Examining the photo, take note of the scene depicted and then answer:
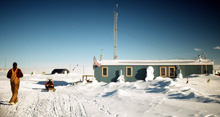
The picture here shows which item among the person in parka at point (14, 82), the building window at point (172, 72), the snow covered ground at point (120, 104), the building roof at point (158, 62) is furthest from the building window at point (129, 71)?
the person in parka at point (14, 82)

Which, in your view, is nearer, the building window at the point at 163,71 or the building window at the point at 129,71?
the building window at the point at 163,71

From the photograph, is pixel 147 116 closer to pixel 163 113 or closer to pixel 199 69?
pixel 163 113

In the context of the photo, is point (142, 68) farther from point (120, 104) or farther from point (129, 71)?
point (120, 104)

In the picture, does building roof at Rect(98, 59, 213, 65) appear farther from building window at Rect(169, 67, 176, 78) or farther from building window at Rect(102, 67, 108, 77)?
building window at Rect(169, 67, 176, 78)

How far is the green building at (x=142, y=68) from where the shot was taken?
759 inches

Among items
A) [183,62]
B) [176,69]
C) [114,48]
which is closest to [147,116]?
[176,69]

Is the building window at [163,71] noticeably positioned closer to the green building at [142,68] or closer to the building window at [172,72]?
the green building at [142,68]

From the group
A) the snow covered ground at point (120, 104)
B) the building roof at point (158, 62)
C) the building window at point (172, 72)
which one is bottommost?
→ the snow covered ground at point (120, 104)

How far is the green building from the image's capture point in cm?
1928

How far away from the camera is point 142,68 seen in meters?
19.4

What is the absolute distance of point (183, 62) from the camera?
783 inches

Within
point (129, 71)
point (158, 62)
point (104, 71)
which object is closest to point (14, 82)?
point (104, 71)

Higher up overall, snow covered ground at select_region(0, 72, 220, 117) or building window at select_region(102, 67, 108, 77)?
building window at select_region(102, 67, 108, 77)

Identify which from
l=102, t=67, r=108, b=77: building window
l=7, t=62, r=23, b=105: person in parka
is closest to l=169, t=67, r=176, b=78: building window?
l=102, t=67, r=108, b=77: building window
